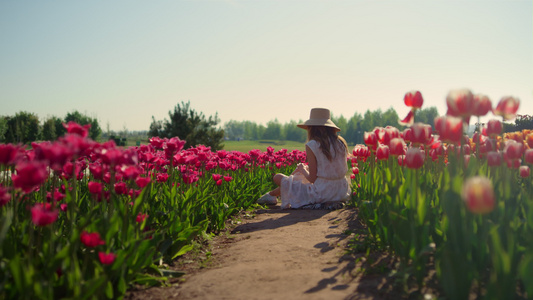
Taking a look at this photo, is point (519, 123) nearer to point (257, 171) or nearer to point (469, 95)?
point (257, 171)

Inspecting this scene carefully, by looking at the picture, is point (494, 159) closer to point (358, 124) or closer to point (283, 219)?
point (283, 219)

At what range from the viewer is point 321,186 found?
21.9ft

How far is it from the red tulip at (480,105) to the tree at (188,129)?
20943 millimetres

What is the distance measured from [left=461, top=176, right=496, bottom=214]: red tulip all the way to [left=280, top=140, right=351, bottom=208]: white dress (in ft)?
15.0

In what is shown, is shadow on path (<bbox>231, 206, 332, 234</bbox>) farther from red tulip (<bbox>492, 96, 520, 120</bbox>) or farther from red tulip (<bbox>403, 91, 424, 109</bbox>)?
red tulip (<bbox>492, 96, 520, 120</bbox>)

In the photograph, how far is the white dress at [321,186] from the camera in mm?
6598

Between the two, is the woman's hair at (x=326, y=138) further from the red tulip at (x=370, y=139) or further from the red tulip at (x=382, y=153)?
the red tulip at (x=382, y=153)

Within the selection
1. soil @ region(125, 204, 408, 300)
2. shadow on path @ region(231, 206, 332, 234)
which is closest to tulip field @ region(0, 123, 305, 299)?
soil @ region(125, 204, 408, 300)

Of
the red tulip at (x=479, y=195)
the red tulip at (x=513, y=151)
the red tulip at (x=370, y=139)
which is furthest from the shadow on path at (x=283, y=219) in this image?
the red tulip at (x=479, y=195)

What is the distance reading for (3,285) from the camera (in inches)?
78.2

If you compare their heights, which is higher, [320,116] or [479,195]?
[320,116]

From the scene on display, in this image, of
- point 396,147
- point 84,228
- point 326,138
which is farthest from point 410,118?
point 326,138

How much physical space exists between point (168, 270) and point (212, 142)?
66.6 feet

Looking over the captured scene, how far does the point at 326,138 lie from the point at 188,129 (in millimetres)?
17577
